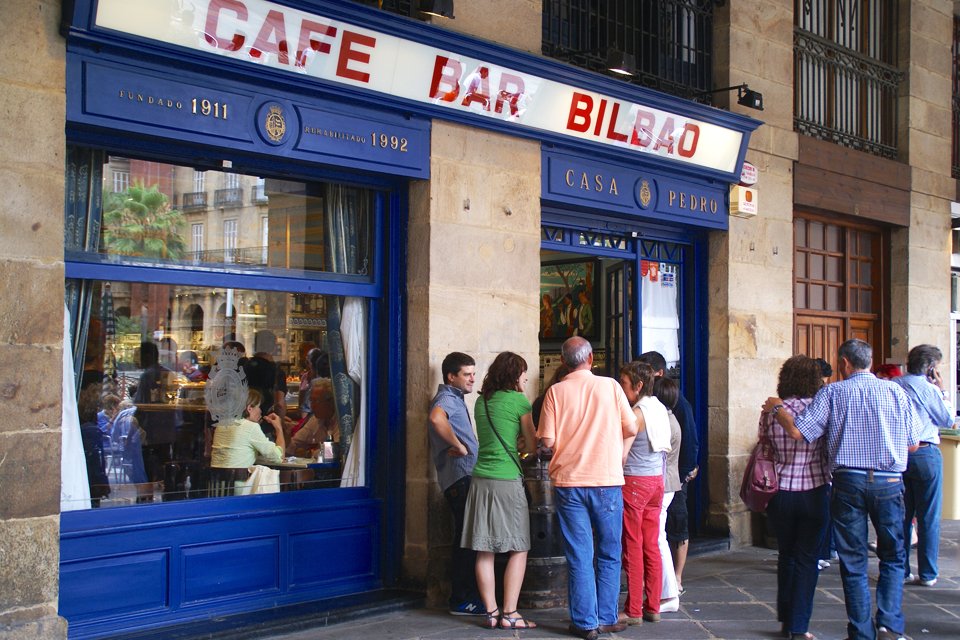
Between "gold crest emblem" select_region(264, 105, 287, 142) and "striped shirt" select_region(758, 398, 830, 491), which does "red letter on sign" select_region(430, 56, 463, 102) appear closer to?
"gold crest emblem" select_region(264, 105, 287, 142)

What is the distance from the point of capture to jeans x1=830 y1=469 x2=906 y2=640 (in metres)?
6.23

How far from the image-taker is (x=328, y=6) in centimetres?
671

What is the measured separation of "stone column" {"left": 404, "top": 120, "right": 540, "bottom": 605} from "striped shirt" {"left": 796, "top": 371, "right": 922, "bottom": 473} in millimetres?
2415

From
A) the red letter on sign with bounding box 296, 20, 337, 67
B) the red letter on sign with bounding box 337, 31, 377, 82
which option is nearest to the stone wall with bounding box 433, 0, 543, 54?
the red letter on sign with bounding box 337, 31, 377, 82

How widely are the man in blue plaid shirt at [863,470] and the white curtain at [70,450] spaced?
4025mm

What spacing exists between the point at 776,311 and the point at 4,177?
24.5 feet

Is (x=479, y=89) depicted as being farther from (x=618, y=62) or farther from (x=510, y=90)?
(x=618, y=62)

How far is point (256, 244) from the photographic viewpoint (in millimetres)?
7059

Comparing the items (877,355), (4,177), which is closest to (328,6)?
(4,177)

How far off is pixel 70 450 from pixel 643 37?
632 centimetres

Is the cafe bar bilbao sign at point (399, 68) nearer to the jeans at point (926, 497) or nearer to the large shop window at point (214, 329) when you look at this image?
the large shop window at point (214, 329)

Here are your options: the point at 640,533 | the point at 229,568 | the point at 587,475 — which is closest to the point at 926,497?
the point at 640,533

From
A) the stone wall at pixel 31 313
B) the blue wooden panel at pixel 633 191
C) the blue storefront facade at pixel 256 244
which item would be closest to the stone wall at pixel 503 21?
the blue storefront facade at pixel 256 244

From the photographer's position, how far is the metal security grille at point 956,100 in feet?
46.4
